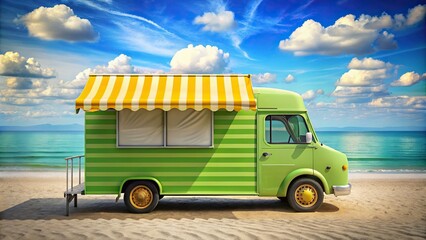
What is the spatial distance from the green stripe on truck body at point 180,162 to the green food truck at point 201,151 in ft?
0.07

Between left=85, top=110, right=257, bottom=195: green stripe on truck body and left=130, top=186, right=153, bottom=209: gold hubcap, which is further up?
left=85, top=110, right=257, bottom=195: green stripe on truck body

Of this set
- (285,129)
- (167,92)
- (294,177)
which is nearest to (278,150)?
(285,129)

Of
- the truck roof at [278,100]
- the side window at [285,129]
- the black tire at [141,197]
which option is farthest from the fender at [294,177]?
the black tire at [141,197]

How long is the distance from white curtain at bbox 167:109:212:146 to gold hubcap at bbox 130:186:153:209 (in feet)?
3.82

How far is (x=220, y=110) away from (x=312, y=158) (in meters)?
2.35

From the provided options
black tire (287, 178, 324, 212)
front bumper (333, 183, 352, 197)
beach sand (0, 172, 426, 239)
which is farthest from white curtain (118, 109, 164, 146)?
front bumper (333, 183, 352, 197)

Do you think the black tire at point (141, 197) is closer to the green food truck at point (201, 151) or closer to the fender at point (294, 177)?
the green food truck at point (201, 151)

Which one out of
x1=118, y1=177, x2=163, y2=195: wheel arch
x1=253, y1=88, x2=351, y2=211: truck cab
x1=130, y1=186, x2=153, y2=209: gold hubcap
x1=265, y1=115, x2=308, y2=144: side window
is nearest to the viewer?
x1=118, y1=177, x2=163, y2=195: wheel arch

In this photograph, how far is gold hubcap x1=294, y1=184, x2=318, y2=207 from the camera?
10398mm

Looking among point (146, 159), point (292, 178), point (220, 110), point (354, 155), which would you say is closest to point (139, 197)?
point (146, 159)

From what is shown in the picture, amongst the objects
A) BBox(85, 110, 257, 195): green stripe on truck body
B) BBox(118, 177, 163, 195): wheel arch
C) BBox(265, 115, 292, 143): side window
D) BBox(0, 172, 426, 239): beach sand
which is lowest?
BBox(0, 172, 426, 239): beach sand

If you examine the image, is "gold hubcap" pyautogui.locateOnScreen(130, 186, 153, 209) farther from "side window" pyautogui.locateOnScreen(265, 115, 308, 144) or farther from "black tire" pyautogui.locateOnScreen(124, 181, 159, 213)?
"side window" pyautogui.locateOnScreen(265, 115, 308, 144)

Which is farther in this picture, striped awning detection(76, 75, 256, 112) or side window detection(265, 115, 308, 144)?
side window detection(265, 115, 308, 144)

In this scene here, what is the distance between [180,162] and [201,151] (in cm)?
53
